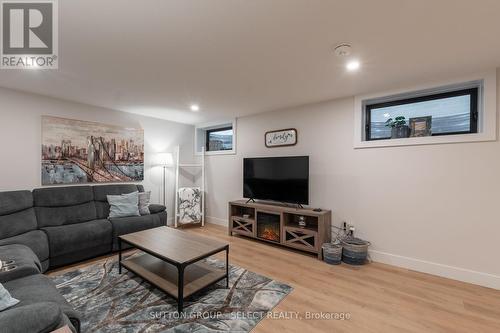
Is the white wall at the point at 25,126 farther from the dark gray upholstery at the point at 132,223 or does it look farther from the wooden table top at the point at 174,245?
the wooden table top at the point at 174,245

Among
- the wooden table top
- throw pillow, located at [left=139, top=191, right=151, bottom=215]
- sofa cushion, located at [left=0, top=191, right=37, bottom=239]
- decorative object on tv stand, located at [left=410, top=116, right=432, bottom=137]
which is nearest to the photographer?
the wooden table top

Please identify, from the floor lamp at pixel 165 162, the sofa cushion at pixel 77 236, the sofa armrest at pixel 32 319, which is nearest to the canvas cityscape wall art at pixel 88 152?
the floor lamp at pixel 165 162

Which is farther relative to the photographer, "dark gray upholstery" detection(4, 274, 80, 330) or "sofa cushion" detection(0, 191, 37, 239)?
"sofa cushion" detection(0, 191, 37, 239)

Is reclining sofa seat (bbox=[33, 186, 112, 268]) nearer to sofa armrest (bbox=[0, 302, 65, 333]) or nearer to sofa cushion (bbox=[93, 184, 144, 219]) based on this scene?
sofa cushion (bbox=[93, 184, 144, 219])

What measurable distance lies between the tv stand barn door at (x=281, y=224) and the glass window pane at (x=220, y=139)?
1.45 m

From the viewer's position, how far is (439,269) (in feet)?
8.48

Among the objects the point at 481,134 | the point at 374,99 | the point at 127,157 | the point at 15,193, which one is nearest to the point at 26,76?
the point at 15,193

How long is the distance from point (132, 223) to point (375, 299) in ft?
10.4

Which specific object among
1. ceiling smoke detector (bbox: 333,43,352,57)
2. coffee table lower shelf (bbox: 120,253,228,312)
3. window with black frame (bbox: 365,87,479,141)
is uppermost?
ceiling smoke detector (bbox: 333,43,352,57)

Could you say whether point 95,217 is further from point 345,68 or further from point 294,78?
point 345,68

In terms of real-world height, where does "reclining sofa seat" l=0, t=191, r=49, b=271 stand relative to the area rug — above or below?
above

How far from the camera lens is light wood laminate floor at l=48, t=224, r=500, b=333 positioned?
1.78 meters

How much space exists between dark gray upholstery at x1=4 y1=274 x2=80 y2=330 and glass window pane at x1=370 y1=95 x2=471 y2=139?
3.60 metres

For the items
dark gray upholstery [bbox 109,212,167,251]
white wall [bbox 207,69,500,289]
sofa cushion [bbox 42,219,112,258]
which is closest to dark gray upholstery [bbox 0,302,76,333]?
sofa cushion [bbox 42,219,112,258]
